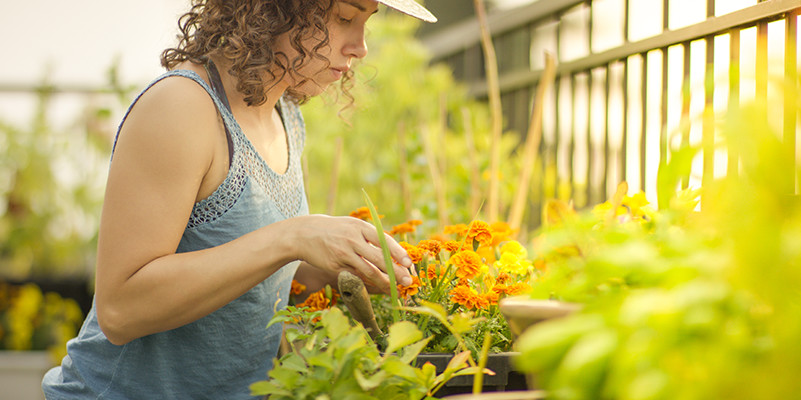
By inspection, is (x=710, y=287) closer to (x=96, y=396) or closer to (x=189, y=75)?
(x=189, y=75)

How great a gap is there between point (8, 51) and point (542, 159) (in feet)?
12.9

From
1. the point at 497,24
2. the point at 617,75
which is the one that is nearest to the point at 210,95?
the point at 617,75

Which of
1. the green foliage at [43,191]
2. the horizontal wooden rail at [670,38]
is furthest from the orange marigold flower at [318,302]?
the green foliage at [43,191]

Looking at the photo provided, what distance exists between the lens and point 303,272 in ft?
4.13

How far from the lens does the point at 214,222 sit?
3.45ft

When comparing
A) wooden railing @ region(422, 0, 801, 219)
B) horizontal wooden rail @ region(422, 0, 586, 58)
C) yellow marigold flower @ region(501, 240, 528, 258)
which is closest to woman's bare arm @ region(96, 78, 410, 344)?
yellow marigold flower @ region(501, 240, 528, 258)

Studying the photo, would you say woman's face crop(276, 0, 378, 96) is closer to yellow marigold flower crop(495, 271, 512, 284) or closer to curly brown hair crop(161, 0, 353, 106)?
curly brown hair crop(161, 0, 353, 106)

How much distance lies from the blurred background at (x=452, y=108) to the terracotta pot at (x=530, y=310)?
0.14 m

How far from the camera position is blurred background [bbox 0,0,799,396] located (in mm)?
1185

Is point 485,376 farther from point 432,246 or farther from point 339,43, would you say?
point 339,43

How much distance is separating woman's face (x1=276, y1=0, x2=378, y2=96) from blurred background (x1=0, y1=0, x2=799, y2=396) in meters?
0.38

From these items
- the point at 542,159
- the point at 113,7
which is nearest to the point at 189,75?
the point at 542,159

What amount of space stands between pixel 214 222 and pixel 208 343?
23 cm

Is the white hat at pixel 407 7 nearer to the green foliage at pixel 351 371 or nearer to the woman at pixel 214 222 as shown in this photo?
the woman at pixel 214 222
